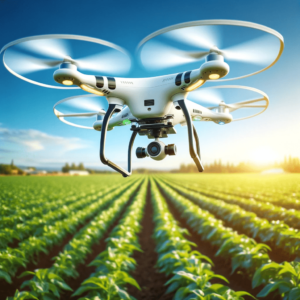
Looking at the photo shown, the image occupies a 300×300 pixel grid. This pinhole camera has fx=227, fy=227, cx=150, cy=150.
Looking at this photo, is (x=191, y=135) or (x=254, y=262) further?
(x=254, y=262)

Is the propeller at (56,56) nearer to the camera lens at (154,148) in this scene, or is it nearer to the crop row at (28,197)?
the camera lens at (154,148)

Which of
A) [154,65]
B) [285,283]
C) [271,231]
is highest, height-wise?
[154,65]

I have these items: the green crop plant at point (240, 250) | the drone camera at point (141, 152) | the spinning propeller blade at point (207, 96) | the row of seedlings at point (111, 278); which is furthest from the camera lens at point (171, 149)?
the green crop plant at point (240, 250)

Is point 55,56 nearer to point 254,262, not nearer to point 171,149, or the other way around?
point 171,149

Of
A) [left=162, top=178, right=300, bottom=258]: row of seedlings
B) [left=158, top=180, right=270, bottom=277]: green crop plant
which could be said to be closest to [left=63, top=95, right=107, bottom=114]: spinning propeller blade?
[left=158, top=180, right=270, bottom=277]: green crop plant

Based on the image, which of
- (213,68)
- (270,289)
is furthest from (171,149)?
(270,289)

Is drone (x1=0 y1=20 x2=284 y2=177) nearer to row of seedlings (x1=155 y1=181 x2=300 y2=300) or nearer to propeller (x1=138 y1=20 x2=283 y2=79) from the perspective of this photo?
propeller (x1=138 y1=20 x2=283 y2=79)

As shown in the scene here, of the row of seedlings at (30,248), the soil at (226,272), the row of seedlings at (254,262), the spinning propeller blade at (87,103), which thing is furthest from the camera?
the soil at (226,272)

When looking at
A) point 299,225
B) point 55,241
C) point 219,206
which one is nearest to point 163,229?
point 55,241
